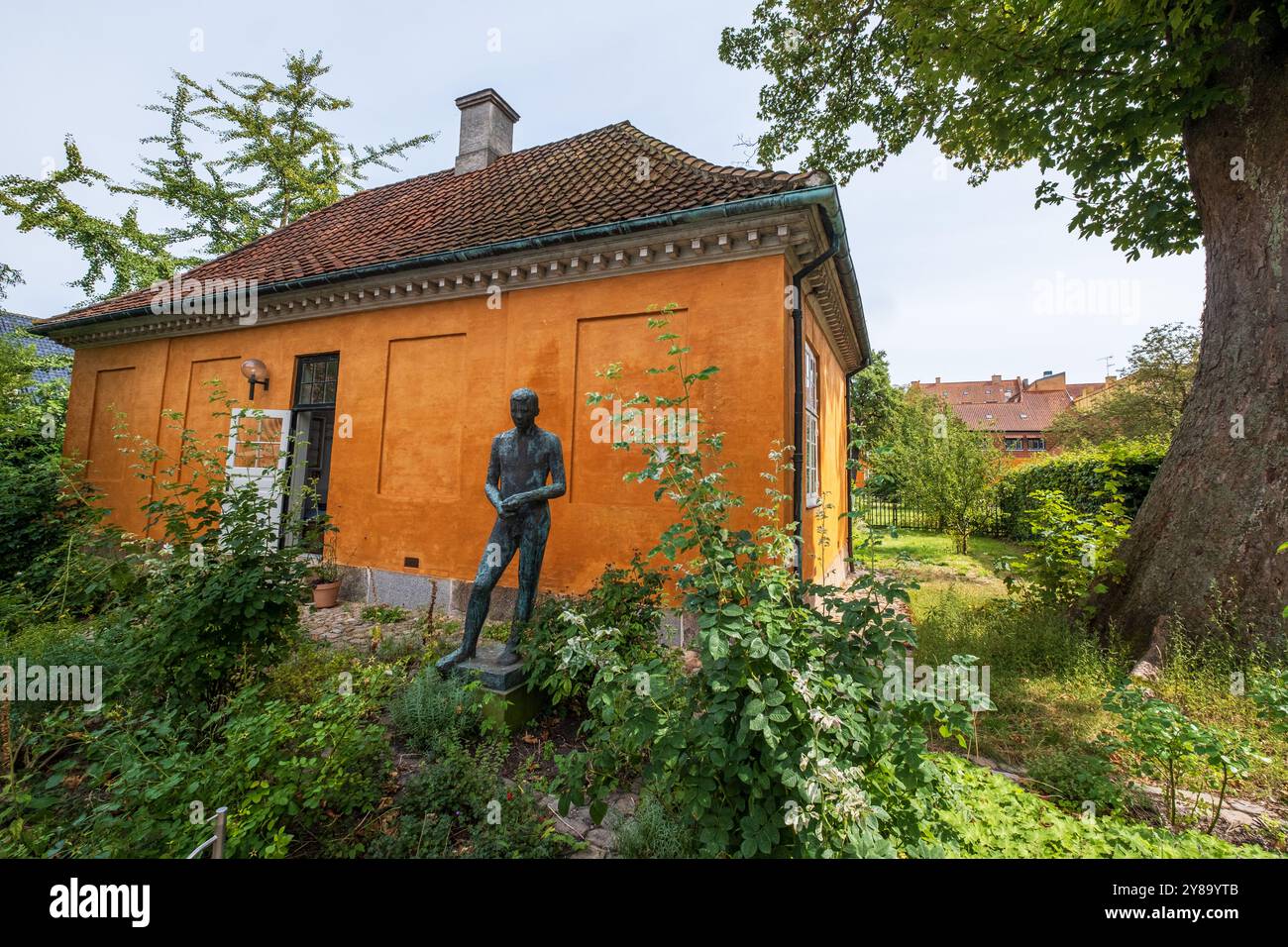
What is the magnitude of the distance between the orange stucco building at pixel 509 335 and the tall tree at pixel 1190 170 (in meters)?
2.48

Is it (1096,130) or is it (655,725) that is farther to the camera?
(1096,130)

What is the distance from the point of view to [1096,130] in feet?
16.9

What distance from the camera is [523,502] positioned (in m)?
4.01

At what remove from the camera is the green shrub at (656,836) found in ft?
7.47

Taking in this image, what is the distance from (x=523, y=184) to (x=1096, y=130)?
7645 millimetres

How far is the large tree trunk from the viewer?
430 centimetres

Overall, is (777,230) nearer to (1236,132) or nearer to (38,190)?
(1236,132)

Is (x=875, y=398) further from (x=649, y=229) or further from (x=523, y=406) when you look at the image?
(x=523, y=406)

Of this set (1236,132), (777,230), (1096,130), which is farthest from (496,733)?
(1236,132)

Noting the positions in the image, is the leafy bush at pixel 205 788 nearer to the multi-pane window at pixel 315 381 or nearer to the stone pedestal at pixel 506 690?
the stone pedestal at pixel 506 690

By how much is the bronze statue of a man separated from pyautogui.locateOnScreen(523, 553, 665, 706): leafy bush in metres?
0.38

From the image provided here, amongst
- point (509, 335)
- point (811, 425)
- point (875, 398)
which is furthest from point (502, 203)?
point (875, 398)

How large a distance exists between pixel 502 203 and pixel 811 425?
6049 millimetres

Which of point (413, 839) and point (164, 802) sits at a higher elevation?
point (164, 802)
